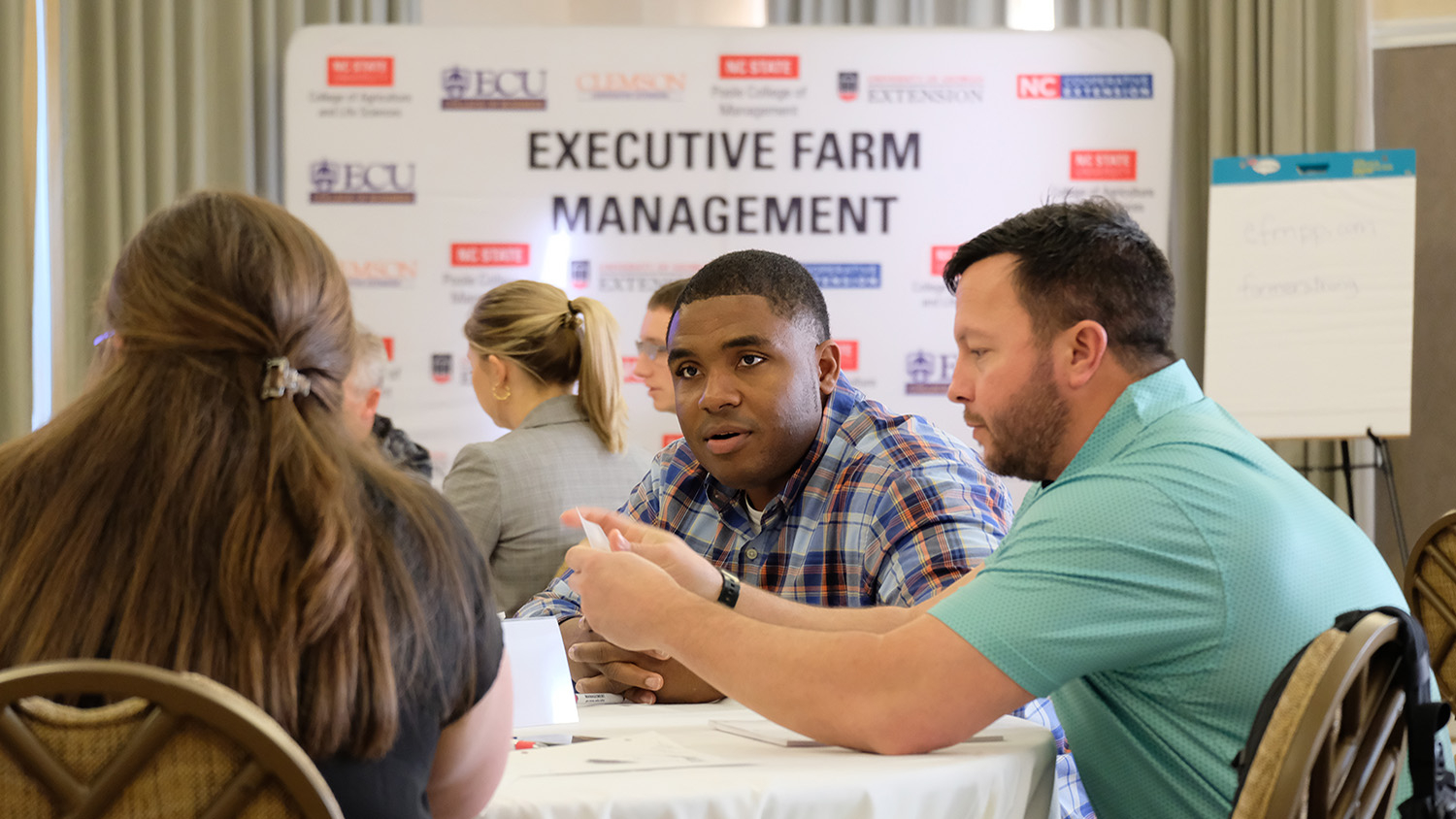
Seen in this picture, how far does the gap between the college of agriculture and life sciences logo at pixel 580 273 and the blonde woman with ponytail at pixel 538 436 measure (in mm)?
1360

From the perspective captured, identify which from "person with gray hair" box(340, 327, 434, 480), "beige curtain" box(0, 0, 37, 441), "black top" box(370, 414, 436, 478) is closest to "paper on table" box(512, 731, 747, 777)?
"person with gray hair" box(340, 327, 434, 480)

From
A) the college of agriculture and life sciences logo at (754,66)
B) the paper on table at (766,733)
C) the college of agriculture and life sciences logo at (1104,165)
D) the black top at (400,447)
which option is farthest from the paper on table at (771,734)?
the college of agriculture and life sciences logo at (1104,165)

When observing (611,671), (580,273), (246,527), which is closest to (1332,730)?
(246,527)

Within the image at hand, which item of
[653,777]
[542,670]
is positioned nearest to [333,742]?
[653,777]

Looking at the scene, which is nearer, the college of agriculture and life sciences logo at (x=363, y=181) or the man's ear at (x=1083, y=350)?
the man's ear at (x=1083, y=350)

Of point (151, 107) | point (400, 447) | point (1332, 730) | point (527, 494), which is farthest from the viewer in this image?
point (151, 107)

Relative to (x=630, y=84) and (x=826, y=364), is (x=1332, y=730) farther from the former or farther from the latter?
(x=630, y=84)

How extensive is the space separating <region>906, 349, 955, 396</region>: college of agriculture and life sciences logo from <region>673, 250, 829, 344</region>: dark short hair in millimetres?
2527

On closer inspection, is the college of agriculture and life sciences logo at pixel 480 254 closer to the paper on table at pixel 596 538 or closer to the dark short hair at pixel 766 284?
the dark short hair at pixel 766 284

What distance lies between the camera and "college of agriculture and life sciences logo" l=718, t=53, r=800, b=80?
4.78m

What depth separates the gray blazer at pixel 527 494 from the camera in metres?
2.98

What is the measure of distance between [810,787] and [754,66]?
13.2 feet

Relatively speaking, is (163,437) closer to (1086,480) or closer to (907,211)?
(1086,480)

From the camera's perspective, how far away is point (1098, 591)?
122 cm
